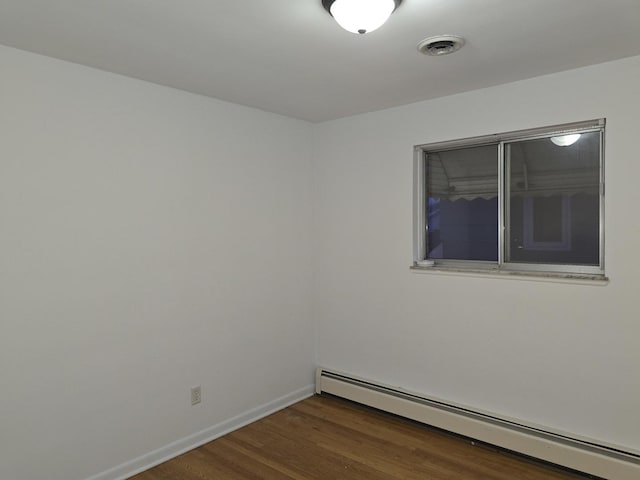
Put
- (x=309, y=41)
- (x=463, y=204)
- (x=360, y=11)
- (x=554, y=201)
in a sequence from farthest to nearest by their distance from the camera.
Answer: (x=463, y=204) < (x=554, y=201) < (x=309, y=41) < (x=360, y=11)

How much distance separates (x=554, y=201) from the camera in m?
2.86

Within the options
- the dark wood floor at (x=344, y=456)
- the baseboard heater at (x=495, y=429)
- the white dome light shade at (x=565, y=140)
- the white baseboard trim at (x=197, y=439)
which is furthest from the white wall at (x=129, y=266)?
the white dome light shade at (x=565, y=140)

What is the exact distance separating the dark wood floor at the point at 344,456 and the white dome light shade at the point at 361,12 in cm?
248

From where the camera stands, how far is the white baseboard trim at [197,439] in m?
2.68

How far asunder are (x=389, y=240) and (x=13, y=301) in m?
2.51

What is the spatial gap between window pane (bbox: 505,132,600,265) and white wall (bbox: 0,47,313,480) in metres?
1.81

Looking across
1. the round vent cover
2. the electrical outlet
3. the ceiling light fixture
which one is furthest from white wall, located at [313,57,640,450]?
the ceiling light fixture

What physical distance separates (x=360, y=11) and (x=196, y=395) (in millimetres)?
2628

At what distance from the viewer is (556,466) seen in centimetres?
271

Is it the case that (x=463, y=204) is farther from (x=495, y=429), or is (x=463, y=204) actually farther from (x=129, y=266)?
(x=129, y=266)

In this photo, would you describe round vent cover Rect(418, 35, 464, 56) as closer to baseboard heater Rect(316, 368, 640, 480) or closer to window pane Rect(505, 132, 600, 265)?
window pane Rect(505, 132, 600, 265)

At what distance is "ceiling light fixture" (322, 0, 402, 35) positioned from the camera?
1696 mm

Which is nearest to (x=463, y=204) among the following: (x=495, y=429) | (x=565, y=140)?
(x=565, y=140)

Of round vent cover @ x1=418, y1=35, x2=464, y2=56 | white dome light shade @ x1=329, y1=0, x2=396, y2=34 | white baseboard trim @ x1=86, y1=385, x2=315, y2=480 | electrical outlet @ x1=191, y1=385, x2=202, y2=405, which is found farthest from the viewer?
electrical outlet @ x1=191, y1=385, x2=202, y2=405
